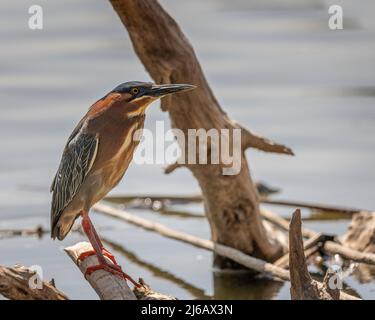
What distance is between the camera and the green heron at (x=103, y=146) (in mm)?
6023

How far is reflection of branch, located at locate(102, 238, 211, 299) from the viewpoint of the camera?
25.8ft

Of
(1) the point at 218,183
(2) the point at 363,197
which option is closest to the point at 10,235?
(1) the point at 218,183

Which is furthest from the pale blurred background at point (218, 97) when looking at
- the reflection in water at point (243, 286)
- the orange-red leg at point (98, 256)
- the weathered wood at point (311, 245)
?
the orange-red leg at point (98, 256)

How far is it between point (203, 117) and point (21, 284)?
85.1 inches

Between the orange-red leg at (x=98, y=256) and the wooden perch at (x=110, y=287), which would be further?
the orange-red leg at (x=98, y=256)

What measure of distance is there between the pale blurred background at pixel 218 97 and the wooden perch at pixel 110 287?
181 cm

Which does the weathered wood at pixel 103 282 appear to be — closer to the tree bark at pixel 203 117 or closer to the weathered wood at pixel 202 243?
the tree bark at pixel 203 117

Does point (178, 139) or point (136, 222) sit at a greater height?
point (178, 139)

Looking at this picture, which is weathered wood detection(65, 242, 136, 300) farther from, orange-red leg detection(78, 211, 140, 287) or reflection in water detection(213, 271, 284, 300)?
reflection in water detection(213, 271, 284, 300)

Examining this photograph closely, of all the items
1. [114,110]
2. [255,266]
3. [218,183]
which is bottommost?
[255,266]

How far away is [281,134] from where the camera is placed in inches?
424

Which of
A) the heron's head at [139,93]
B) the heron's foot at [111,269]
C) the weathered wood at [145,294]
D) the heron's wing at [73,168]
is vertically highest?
the heron's head at [139,93]
